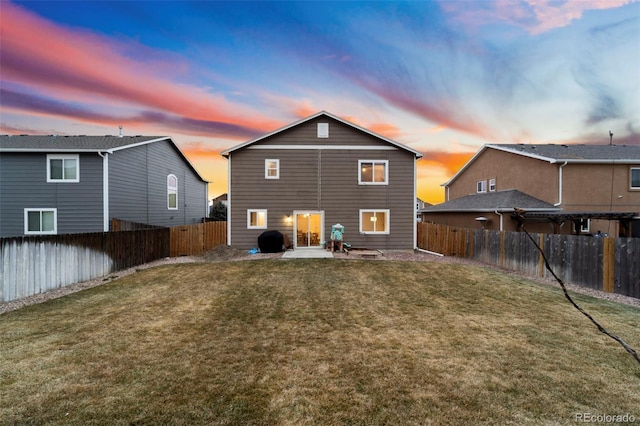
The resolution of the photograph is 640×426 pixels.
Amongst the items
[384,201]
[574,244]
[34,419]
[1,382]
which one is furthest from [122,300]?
[574,244]

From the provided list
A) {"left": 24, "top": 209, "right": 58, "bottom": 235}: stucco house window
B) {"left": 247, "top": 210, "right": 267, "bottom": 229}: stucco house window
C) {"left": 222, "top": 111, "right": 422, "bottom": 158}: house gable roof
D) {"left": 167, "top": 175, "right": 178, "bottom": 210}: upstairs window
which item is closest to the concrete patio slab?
{"left": 247, "top": 210, "right": 267, "bottom": 229}: stucco house window

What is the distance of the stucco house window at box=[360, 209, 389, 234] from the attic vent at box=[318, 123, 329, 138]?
528cm

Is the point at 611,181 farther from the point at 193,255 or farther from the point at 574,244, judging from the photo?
the point at 193,255

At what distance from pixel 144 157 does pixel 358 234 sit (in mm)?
15088

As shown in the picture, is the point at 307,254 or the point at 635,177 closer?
the point at 307,254

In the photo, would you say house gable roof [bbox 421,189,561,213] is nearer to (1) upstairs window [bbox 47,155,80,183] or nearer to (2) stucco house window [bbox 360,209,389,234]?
(2) stucco house window [bbox 360,209,389,234]

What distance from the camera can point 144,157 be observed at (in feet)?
63.4

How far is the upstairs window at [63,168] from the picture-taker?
1619cm

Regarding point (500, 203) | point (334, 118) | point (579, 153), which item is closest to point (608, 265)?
point (500, 203)

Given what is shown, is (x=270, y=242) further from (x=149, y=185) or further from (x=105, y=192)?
(x=149, y=185)

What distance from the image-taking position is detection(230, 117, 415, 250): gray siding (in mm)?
17375

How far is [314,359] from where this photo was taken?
4930 millimetres

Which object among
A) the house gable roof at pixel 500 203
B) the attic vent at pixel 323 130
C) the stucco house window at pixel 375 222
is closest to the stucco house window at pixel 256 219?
the attic vent at pixel 323 130

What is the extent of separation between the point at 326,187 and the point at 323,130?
3.48 metres
